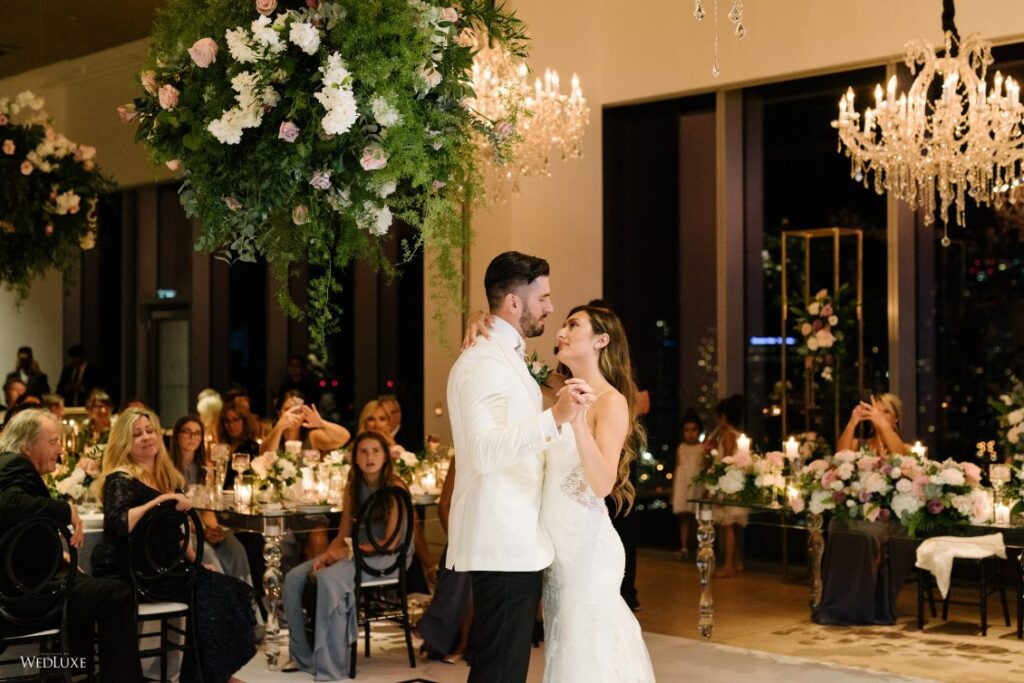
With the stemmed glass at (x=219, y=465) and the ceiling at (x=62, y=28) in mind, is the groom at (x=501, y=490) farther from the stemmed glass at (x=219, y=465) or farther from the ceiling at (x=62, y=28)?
the ceiling at (x=62, y=28)

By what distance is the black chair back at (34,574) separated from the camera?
18.1 feet

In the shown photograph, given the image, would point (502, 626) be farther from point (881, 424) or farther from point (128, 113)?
point (881, 424)

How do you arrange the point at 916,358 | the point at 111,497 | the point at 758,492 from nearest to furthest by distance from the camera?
the point at 111,497 → the point at 758,492 → the point at 916,358

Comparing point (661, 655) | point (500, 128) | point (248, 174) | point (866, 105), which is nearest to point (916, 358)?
point (866, 105)

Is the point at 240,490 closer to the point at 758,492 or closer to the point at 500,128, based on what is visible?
the point at 758,492

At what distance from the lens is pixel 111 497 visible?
20.4ft

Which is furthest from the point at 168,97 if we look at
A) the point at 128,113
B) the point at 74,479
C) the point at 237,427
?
the point at 237,427

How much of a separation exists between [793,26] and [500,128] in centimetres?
668

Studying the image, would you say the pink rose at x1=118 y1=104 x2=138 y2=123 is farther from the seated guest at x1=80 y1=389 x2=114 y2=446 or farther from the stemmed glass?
the seated guest at x1=80 y1=389 x2=114 y2=446

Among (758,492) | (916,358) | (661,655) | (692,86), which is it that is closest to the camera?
(661,655)

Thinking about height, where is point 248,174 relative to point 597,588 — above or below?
above

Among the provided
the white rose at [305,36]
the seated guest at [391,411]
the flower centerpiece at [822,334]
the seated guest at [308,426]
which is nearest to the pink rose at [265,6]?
the white rose at [305,36]

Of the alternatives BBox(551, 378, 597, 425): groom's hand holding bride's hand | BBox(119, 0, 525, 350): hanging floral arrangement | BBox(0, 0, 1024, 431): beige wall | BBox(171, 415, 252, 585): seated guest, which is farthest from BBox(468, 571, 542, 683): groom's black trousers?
BBox(0, 0, 1024, 431): beige wall

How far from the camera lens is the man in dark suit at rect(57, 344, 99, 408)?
14273mm
